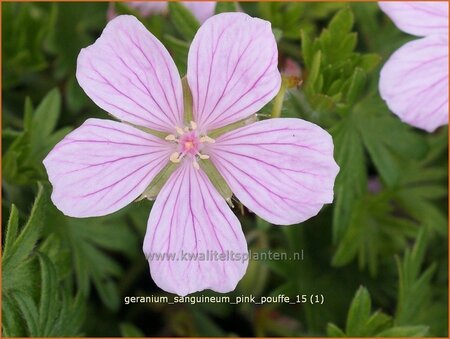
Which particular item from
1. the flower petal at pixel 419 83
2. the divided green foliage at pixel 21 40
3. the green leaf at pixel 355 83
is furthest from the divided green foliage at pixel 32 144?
the flower petal at pixel 419 83

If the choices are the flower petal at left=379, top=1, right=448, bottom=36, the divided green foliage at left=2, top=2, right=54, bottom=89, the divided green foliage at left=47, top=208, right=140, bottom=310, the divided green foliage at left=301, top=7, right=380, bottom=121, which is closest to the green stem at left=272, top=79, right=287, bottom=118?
the divided green foliage at left=301, top=7, right=380, bottom=121

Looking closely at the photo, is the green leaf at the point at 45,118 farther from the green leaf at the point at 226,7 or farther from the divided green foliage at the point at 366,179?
the divided green foliage at the point at 366,179

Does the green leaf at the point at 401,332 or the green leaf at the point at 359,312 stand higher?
the green leaf at the point at 359,312

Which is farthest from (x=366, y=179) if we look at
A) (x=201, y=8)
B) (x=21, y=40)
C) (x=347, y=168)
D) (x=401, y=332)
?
(x=21, y=40)

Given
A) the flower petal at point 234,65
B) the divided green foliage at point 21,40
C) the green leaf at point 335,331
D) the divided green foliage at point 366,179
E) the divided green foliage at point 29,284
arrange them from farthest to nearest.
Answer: the divided green foliage at point 21,40 → the divided green foliage at point 366,179 → the green leaf at point 335,331 → the divided green foliage at point 29,284 → the flower petal at point 234,65

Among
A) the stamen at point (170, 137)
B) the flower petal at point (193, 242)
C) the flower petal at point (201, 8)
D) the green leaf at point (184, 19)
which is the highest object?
the green leaf at point (184, 19)

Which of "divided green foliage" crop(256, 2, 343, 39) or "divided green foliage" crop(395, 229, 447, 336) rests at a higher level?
"divided green foliage" crop(256, 2, 343, 39)

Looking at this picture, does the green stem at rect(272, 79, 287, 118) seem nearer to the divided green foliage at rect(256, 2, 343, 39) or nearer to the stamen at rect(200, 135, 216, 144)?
the stamen at rect(200, 135, 216, 144)

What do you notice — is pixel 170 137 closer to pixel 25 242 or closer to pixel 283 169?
pixel 283 169
